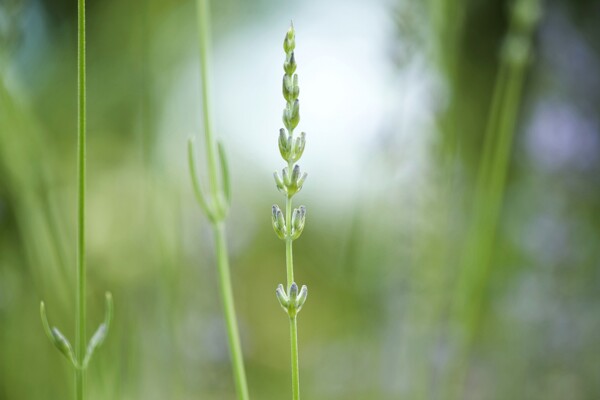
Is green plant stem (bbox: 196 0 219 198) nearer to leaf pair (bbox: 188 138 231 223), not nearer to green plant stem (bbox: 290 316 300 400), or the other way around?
leaf pair (bbox: 188 138 231 223)

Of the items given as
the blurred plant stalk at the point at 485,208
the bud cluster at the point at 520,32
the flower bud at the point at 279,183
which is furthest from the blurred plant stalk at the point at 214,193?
the bud cluster at the point at 520,32

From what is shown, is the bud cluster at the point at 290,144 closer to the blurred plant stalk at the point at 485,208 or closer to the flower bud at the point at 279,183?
the flower bud at the point at 279,183

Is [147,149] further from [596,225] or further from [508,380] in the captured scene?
[596,225]

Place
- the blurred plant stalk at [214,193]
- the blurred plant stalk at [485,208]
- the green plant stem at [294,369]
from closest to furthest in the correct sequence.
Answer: the green plant stem at [294,369], the blurred plant stalk at [214,193], the blurred plant stalk at [485,208]

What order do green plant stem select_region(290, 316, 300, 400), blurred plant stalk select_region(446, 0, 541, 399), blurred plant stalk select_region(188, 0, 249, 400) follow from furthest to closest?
blurred plant stalk select_region(446, 0, 541, 399)
blurred plant stalk select_region(188, 0, 249, 400)
green plant stem select_region(290, 316, 300, 400)

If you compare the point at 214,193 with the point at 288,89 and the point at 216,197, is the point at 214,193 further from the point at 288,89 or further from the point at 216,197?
the point at 288,89

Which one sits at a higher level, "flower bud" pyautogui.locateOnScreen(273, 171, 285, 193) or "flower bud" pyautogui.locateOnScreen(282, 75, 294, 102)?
"flower bud" pyautogui.locateOnScreen(282, 75, 294, 102)

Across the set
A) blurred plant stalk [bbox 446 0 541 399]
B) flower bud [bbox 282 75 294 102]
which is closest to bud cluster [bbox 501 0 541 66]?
blurred plant stalk [bbox 446 0 541 399]

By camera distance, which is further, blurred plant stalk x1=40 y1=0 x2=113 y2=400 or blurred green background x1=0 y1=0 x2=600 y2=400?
blurred green background x1=0 y1=0 x2=600 y2=400
